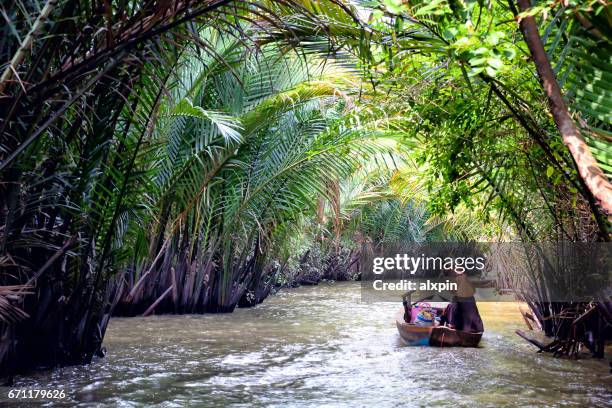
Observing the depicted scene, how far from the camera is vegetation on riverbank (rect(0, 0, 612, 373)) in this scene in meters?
3.96

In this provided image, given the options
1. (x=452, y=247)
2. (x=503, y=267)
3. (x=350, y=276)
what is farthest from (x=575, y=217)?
(x=350, y=276)

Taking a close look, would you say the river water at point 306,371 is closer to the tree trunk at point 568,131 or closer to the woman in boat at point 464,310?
the woman in boat at point 464,310

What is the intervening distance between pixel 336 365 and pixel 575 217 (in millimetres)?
3338

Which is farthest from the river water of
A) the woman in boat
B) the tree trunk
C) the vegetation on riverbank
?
the tree trunk

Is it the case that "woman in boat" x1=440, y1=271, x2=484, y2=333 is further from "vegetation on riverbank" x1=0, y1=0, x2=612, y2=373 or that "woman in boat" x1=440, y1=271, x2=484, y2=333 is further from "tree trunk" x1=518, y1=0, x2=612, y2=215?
"tree trunk" x1=518, y1=0, x2=612, y2=215

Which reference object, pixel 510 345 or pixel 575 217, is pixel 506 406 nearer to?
pixel 575 217

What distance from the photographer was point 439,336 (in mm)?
11422

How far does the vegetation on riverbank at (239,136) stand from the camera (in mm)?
3959

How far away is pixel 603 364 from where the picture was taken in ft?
30.9

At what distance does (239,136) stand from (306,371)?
10.3 ft

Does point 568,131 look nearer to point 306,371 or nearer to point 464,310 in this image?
point 306,371

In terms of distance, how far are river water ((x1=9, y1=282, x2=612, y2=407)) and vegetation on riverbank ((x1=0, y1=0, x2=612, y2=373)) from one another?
786mm

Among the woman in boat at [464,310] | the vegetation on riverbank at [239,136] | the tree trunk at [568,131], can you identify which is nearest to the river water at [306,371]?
the woman in boat at [464,310]

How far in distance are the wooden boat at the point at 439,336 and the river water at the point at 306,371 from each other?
7.5 inches
